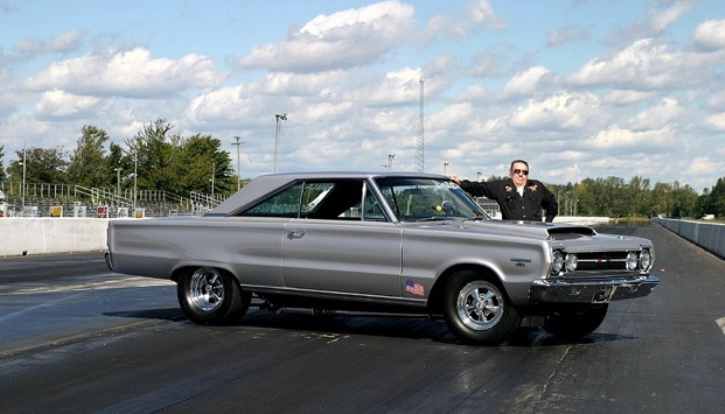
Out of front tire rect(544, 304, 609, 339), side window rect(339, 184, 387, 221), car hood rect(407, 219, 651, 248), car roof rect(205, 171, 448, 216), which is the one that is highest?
car roof rect(205, 171, 448, 216)

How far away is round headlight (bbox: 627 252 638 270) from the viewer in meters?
9.84

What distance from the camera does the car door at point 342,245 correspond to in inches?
393

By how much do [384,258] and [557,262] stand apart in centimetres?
168

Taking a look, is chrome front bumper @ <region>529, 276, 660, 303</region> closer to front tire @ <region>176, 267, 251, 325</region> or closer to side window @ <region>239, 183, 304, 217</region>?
side window @ <region>239, 183, 304, 217</region>

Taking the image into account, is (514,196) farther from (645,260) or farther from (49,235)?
(49,235)

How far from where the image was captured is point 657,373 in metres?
8.24

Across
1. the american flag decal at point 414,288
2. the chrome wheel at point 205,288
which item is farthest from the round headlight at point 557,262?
the chrome wheel at point 205,288

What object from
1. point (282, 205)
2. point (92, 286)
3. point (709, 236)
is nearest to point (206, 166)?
point (709, 236)

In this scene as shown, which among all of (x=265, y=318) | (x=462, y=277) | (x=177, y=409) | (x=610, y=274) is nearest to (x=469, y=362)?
(x=462, y=277)

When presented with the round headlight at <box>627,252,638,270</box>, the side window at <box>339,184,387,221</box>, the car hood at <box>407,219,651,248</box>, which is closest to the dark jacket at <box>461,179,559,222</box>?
the car hood at <box>407,219,651,248</box>

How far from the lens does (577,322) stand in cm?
1038

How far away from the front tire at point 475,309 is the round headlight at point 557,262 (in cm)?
54

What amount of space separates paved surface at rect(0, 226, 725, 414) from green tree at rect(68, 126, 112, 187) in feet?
350

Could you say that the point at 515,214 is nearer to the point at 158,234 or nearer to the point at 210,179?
the point at 158,234
